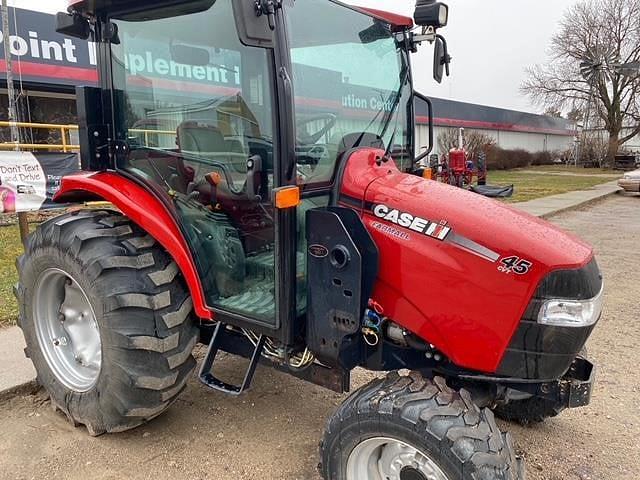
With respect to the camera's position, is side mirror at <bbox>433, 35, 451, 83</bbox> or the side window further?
side mirror at <bbox>433, 35, 451, 83</bbox>

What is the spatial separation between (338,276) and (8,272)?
4712 mm

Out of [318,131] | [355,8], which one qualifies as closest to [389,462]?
[318,131]

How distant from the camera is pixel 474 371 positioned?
2.21m

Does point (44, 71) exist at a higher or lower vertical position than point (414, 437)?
higher

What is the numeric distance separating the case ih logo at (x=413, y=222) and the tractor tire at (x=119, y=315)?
113cm

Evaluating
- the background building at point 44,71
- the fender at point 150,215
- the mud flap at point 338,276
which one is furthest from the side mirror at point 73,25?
the background building at point 44,71

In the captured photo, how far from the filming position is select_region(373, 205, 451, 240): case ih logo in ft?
7.00

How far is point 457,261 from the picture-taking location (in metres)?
2.09

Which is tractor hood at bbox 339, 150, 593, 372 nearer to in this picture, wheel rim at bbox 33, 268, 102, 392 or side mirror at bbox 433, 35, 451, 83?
side mirror at bbox 433, 35, 451, 83

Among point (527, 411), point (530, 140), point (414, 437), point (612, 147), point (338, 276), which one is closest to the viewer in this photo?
point (414, 437)

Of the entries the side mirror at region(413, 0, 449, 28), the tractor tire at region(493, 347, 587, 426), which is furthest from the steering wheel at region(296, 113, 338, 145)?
the tractor tire at region(493, 347, 587, 426)

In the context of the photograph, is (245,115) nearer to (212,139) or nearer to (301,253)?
(212,139)

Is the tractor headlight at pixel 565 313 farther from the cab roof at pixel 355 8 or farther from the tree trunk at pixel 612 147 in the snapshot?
the tree trunk at pixel 612 147

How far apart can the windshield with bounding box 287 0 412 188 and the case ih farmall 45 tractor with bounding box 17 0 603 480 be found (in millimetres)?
12
